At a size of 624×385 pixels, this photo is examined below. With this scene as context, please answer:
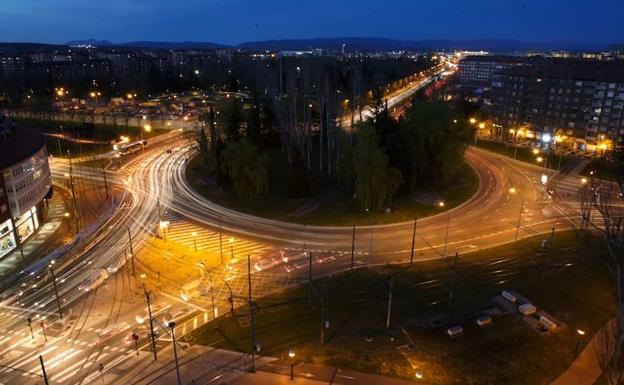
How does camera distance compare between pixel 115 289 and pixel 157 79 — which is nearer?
pixel 115 289

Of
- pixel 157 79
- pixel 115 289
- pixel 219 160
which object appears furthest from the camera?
pixel 157 79

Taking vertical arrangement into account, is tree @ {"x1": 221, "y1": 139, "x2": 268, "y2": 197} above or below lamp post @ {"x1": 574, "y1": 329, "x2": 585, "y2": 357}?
above

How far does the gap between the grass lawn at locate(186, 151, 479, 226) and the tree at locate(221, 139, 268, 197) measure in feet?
4.77

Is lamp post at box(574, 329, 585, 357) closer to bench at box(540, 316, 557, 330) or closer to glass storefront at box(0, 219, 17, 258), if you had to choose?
bench at box(540, 316, 557, 330)

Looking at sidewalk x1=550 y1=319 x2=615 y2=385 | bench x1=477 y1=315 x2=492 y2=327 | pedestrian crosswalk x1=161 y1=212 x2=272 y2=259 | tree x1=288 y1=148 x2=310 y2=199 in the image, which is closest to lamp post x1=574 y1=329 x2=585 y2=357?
sidewalk x1=550 y1=319 x2=615 y2=385

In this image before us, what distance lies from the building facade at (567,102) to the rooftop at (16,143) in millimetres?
83349

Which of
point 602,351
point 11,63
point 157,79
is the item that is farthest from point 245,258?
point 11,63

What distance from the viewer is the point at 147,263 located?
42125 mm

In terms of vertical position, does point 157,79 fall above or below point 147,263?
above

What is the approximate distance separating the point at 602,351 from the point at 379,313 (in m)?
14.7

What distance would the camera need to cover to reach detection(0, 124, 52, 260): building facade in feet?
144

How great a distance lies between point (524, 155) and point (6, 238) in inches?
3057

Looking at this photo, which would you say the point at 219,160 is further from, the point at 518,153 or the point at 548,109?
the point at 548,109

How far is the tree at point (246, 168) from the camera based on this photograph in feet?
185
